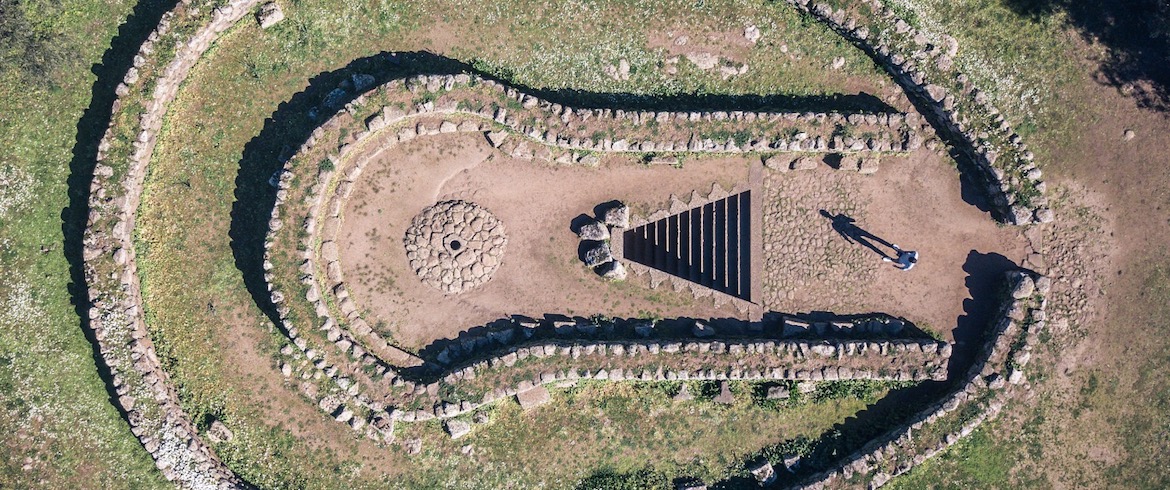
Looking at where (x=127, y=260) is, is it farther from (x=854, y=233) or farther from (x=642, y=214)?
(x=854, y=233)

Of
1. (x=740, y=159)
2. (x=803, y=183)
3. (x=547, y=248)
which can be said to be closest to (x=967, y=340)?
(x=803, y=183)

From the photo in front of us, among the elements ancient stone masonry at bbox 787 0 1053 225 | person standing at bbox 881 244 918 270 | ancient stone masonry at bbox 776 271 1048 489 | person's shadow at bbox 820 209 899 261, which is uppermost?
ancient stone masonry at bbox 787 0 1053 225

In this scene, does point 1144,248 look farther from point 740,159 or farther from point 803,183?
point 740,159

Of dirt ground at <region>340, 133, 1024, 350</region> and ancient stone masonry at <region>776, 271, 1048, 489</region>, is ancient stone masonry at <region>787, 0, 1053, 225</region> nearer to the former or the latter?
dirt ground at <region>340, 133, 1024, 350</region>

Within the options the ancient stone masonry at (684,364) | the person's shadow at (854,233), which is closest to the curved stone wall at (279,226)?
the ancient stone masonry at (684,364)

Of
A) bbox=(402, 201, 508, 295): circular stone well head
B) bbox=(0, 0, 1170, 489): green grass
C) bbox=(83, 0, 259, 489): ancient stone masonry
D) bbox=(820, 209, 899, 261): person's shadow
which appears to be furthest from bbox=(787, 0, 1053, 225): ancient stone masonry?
bbox=(83, 0, 259, 489): ancient stone masonry

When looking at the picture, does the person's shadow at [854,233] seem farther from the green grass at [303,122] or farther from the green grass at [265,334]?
the green grass at [265,334]

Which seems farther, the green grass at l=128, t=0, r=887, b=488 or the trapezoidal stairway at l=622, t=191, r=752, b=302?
the trapezoidal stairway at l=622, t=191, r=752, b=302
